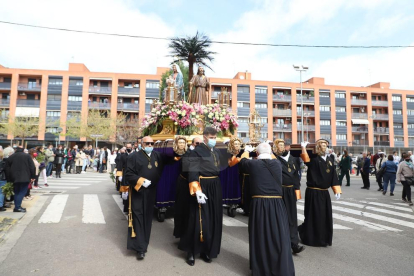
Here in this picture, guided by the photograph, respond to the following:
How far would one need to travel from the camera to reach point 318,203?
5.38 m

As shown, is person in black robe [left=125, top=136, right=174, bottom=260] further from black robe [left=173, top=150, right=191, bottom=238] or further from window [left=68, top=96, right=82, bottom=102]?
window [left=68, top=96, right=82, bottom=102]

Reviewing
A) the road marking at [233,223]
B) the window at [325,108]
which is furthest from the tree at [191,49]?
the window at [325,108]

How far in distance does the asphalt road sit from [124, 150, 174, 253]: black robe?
12.2 inches

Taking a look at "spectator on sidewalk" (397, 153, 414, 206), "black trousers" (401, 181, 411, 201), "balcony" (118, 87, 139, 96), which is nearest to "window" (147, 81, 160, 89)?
"balcony" (118, 87, 139, 96)

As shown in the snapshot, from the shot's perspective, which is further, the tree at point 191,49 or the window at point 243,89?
the window at point 243,89

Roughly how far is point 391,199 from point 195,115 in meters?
9.00

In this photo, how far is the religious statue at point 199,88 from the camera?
8.66 metres

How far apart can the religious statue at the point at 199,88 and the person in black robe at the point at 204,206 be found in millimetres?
4180

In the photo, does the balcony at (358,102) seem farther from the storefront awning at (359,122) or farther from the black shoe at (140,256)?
the black shoe at (140,256)

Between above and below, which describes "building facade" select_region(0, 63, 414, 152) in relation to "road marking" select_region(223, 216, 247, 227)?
above

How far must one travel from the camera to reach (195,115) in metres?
7.43

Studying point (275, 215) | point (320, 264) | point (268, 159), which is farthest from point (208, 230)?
point (320, 264)

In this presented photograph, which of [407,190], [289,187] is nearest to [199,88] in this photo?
[289,187]

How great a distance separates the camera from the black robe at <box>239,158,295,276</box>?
3703 mm
